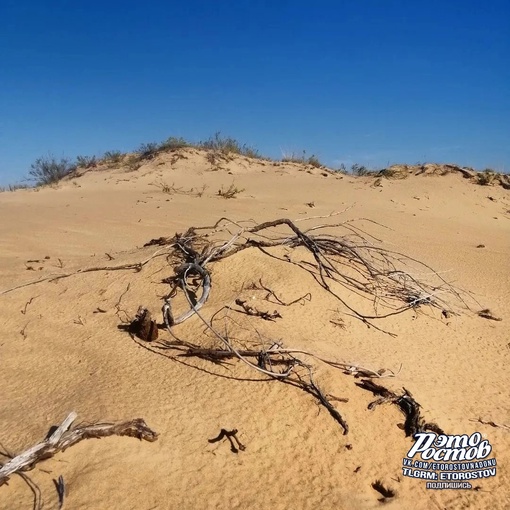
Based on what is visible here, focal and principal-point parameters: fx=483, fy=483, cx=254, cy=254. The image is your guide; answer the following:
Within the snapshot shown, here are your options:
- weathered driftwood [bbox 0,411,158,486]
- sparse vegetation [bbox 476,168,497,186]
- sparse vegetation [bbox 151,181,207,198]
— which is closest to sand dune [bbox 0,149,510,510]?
weathered driftwood [bbox 0,411,158,486]

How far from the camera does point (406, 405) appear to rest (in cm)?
180

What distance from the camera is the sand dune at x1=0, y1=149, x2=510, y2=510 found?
4.79 ft

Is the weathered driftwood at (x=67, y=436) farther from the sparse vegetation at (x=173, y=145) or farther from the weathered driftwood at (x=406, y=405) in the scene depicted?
Result: the sparse vegetation at (x=173, y=145)

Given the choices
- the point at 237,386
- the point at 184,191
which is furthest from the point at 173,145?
the point at 237,386

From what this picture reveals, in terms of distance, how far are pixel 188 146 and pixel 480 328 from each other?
30.8 ft

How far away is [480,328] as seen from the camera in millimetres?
2678

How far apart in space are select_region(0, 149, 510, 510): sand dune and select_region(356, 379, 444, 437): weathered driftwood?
0.10ft

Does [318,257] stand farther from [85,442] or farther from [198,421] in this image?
[85,442]

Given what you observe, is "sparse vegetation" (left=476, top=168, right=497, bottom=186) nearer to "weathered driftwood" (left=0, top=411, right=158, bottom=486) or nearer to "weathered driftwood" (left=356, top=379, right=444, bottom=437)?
"weathered driftwood" (left=356, top=379, right=444, bottom=437)

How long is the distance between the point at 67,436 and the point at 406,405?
1187 millimetres

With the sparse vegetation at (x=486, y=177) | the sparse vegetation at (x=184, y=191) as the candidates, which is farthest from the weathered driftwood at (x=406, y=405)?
the sparse vegetation at (x=486, y=177)

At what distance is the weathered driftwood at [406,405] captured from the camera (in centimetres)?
172

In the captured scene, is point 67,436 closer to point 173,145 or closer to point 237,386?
point 237,386

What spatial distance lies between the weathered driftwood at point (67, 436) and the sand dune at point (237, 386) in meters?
0.02
